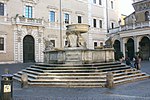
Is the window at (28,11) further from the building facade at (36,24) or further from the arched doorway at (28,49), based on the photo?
the arched doorway at (28,49)

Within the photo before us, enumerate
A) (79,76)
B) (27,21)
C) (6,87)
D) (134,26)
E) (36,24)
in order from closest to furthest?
(6,87)
(79,76)
(27,21)
(36,24)
(134,26)

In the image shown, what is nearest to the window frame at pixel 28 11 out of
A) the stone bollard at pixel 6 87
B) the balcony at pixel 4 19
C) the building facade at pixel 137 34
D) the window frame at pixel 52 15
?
the balcony at pixel 4 19

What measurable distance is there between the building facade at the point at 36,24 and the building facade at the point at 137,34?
500cm

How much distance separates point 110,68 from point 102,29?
2779cm

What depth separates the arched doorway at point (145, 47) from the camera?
112 ft

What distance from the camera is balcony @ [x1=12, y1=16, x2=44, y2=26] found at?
28.5 m

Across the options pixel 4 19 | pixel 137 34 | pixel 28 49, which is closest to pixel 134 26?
pixel 137 34

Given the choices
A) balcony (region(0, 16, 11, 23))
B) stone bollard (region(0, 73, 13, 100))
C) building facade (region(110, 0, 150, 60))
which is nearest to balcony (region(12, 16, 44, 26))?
balcony (region(0, 16, 11, 23))

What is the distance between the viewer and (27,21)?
2942cm

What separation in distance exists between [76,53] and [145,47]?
23429mm

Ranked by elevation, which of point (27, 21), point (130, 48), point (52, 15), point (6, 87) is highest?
point (52, 15)

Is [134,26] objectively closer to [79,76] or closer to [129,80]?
[129,80]

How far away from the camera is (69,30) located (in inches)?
603

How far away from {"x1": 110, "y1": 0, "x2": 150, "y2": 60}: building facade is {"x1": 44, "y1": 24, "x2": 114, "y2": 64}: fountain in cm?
1787
